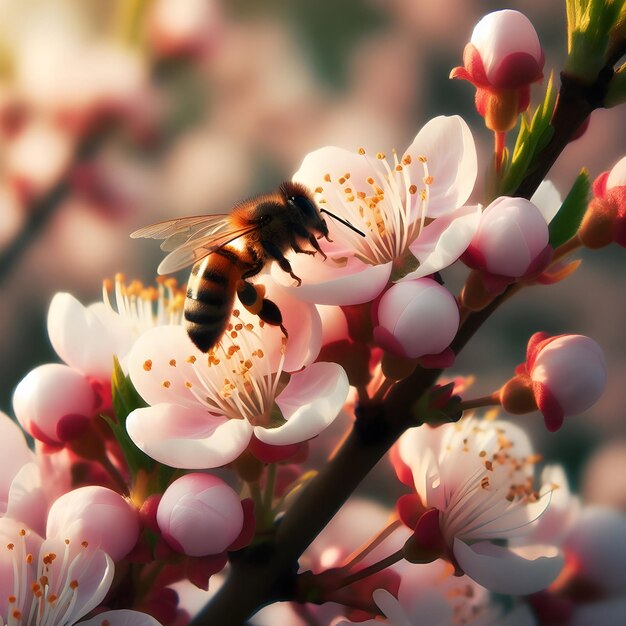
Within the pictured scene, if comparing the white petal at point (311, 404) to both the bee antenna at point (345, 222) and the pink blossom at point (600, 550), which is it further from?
the pink blossom at point (600, 550)

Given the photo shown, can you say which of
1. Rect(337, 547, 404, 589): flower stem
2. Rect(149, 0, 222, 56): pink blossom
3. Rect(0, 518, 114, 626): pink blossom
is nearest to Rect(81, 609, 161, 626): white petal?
Rect(0, 518, 114, 626): pink blossom

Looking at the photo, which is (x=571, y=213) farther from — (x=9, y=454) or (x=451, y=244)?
(x=9, y=454)

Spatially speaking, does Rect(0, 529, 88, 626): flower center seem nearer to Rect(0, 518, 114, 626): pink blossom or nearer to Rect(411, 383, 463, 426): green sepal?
Rect(0, 518, 114, 626): pink blossom

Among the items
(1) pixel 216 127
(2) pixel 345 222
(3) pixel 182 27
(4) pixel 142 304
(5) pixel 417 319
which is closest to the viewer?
(5) pixel 417 319

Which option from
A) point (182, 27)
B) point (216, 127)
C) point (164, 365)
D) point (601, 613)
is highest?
point (182, 27)

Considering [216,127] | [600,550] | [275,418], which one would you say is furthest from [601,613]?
[216,127]

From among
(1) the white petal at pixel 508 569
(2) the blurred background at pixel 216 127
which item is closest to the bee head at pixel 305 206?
(1) the white petal at pixel 508 569

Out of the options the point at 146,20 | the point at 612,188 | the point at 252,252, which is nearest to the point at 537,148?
the point at 612,188

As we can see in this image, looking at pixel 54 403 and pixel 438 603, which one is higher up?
pixel 54 403
